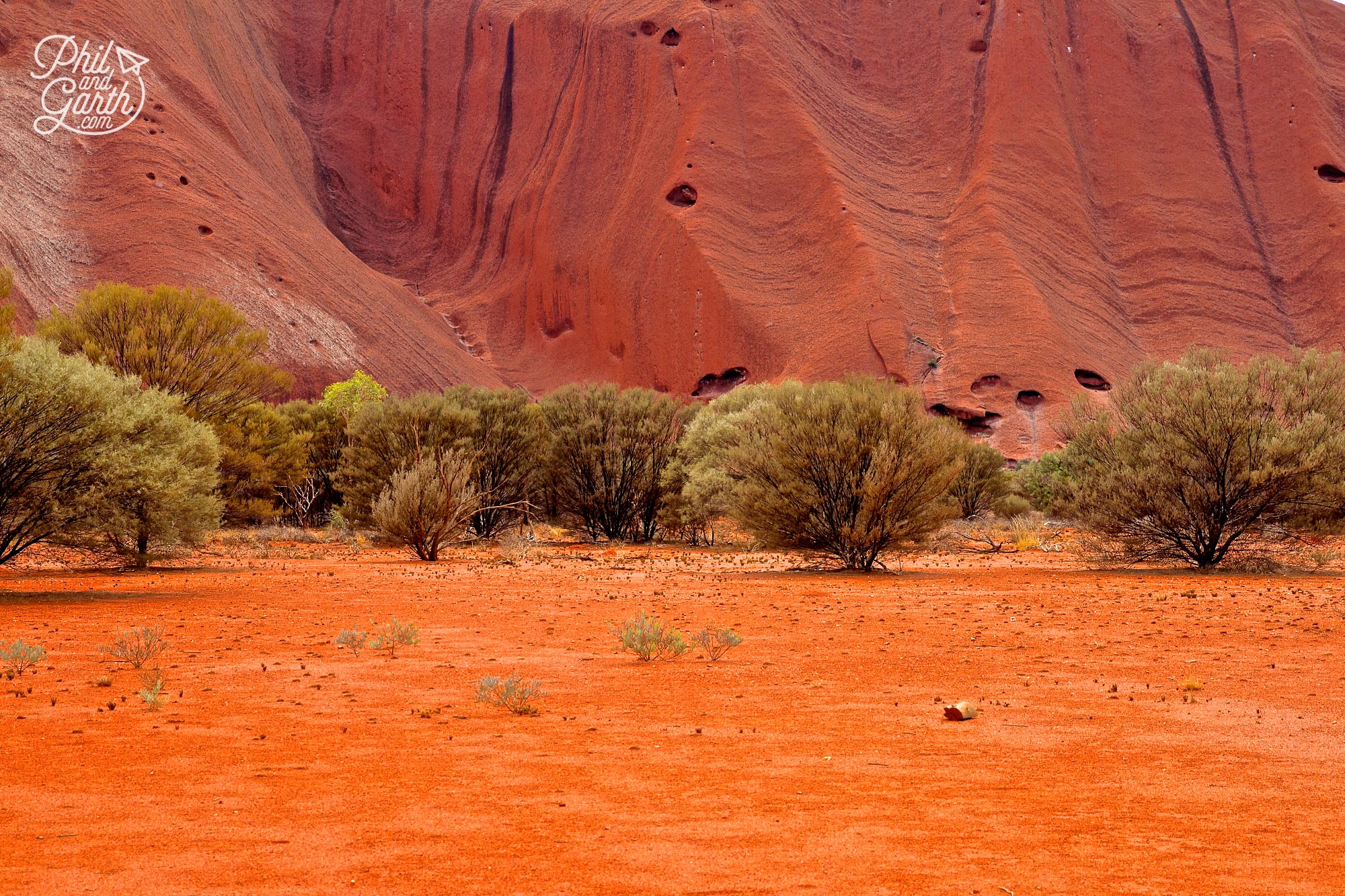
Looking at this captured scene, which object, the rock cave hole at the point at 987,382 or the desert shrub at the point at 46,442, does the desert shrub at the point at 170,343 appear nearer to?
the desert shrub at the point at 46,442

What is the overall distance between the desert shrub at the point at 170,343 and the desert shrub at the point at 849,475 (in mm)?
15261

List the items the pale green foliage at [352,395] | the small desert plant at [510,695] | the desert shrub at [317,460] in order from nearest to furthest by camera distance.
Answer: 1. the small desert plant at [510,695]
2. the desert shrub at [317,460]
3. the pale green foliage at [352,395]

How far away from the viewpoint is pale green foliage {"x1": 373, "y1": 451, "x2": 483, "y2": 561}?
73.9ft

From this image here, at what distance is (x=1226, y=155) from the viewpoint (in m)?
66.4

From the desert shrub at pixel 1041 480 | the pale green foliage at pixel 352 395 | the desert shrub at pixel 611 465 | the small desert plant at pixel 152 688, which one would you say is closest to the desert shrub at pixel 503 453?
the desert shrub at pixel 611 465

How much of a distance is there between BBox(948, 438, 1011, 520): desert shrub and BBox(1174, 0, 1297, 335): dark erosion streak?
1230 inches

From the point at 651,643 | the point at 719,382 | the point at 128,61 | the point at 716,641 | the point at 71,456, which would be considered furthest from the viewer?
the point at 719,382

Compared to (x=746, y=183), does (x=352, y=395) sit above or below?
below

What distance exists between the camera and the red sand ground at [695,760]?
4.61m

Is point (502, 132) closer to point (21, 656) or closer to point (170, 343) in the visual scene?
point (170, 343)

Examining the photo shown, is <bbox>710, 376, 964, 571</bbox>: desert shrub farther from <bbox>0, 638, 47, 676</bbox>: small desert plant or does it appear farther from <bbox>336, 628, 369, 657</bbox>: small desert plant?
<bbox>0, 638, 47, 676</bbox>: small desert plant

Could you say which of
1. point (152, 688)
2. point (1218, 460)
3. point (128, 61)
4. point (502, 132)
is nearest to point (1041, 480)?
point (1218, 460)

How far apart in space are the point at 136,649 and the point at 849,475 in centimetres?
1277

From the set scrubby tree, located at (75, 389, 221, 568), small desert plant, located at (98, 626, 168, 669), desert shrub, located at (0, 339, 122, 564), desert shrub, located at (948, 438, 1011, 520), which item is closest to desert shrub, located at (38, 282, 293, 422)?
scrubby tree, located at (75, 389, 221, 568)
